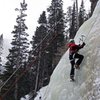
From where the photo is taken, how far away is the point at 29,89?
51.8 metres

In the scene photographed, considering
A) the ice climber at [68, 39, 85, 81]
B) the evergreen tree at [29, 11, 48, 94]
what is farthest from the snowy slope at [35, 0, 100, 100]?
the evergreen tree at [29, 11, 48, 94]

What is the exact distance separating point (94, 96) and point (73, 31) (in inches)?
2064

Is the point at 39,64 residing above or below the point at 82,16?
below

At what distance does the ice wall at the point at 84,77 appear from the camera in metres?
13.9

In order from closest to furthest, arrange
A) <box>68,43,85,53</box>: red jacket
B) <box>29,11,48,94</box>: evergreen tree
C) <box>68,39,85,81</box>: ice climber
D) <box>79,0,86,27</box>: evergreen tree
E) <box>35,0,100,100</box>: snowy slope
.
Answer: <box>35,0,100,100</box>: snowy slope → <box>68,39,85,81</box>: ice climber → <box>68,43,85,53</box>: red jacket → <box>29,11,48,94</box>: evergreen tree → <box>79,0,86,27</box>: evergreen tree

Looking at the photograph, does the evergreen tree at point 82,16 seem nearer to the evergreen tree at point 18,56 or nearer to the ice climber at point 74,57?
the evergreen tree at point 18,56

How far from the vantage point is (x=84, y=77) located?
14641mm

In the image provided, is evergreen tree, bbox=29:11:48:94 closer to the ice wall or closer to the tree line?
the tree line

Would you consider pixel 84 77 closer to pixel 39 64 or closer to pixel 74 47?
pixel 74 47

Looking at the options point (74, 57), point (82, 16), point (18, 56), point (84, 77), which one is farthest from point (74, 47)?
point (82, 16)

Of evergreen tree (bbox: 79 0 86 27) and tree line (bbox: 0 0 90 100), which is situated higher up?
evergreen tree (bbox: 79 0 86 27)

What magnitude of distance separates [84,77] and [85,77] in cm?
8

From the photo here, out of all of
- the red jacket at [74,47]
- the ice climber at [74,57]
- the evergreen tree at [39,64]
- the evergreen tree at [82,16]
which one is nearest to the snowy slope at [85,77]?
the ice climber at [74,57]

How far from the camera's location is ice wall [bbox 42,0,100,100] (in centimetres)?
1390
